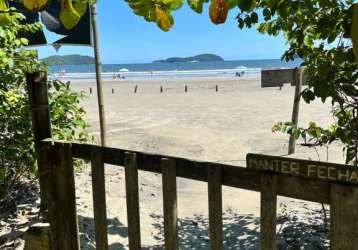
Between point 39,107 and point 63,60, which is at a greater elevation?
point 63,60

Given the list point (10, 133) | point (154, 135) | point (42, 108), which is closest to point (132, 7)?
point (42, 108)

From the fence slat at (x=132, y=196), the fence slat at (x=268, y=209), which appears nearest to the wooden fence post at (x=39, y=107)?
the fence slat at (x=132, y=196)

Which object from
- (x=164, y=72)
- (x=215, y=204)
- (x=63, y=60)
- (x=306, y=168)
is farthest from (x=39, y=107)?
(x=164, y=72)

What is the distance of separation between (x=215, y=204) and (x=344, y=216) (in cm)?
68

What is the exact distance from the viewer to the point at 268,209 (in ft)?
7.59

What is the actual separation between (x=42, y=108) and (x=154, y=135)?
29.6 feet

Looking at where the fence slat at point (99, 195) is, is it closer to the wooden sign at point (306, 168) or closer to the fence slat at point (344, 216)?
the wooden sign at point (306, 168)

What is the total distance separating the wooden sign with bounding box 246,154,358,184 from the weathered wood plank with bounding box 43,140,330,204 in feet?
0.08

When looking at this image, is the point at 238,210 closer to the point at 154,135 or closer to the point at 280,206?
the point at 280,206

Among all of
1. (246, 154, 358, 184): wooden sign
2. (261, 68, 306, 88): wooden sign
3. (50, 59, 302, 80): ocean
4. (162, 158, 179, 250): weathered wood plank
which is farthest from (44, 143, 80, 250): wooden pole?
(50, 59, 302, 80): ocean

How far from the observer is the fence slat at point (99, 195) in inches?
119

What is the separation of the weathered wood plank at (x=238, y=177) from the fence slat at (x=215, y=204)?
0.03 metres

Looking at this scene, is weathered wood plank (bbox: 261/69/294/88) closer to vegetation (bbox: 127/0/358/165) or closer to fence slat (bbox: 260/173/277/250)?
vegetation (bbox: 127/0/358/165)

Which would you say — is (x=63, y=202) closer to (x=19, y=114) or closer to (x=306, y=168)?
(x=19, y=114)
